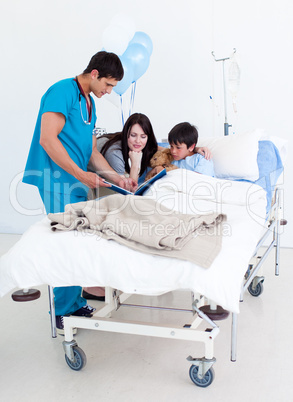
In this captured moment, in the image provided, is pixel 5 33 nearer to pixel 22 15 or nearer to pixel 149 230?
pixel 22 15

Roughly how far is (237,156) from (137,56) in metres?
0.97

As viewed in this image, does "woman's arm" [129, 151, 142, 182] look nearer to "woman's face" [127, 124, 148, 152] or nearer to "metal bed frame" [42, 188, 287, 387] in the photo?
"woman's face" [127, 124, 148, 152]

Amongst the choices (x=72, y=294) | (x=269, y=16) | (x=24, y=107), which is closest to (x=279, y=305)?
(x=72, y=294)

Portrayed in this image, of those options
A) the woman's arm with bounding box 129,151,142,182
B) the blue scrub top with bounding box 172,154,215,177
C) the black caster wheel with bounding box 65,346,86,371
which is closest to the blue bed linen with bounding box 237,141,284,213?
the blue scrub top with bounding box 172,154,215,177

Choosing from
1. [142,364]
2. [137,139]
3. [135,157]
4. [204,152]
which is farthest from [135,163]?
[142,364]

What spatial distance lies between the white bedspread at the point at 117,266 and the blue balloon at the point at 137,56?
152 centimetres

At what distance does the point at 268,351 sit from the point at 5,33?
3542mm

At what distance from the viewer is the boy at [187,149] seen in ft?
7.68

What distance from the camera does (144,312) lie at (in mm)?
2254

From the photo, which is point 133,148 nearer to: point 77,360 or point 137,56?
point 137,56

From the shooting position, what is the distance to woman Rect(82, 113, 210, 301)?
7.57 feet

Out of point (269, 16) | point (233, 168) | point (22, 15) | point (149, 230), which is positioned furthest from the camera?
point (22, 15)

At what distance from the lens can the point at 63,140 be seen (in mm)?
1986

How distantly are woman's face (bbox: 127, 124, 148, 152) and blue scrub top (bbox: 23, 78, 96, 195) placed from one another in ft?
1.06
